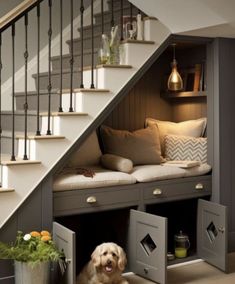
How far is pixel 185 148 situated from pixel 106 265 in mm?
1558

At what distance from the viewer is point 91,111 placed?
3.89 metres

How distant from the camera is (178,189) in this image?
4.37 metres

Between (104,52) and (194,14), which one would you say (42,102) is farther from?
(194,14)

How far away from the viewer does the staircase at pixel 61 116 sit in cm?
360

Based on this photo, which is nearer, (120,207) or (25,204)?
(25,204)

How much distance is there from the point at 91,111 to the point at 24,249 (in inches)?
43.9

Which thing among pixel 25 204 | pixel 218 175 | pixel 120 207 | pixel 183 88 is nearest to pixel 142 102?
pixel 183 88

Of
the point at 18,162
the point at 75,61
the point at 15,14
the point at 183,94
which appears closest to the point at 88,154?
the point at 75,61

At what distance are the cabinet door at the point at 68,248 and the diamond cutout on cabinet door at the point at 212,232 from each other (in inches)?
53.0

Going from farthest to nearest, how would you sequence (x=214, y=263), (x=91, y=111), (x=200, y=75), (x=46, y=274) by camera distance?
1. (x=200, y=75)
2. (x=214, y=263)
3. (x=91, y=111)
4. (x=46, y=274)

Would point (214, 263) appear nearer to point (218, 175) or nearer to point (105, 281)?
point (218, 175)

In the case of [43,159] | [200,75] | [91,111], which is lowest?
[43,159]

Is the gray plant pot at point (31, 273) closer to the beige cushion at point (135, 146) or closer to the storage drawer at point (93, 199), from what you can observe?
the storage drawer at point (93, 199)

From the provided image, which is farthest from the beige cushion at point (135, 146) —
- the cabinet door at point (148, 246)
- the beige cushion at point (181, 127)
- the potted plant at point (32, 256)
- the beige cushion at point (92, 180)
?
the potted plant at point (32, 256)
